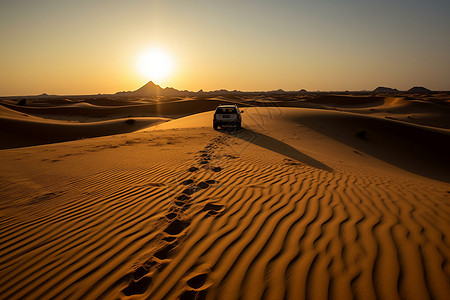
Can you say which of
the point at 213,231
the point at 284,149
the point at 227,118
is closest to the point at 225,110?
the point at 227,118

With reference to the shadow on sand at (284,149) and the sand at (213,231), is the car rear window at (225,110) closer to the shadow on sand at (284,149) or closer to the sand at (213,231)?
the shadow on sand at (284,149)

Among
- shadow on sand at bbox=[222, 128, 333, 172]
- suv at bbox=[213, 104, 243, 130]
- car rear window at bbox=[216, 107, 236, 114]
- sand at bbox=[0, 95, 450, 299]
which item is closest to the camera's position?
sand at bbox=[0, 95, 450, 299]

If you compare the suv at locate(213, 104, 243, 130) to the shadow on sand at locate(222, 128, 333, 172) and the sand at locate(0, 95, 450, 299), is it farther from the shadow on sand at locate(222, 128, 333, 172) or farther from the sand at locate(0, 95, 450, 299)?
the sand at locate(0, 95, 450, 299)

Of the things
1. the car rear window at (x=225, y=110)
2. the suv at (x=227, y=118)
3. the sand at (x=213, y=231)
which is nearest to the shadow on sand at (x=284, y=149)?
the sand at (x=213, y=231)

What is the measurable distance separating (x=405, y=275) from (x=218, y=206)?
2709 mm

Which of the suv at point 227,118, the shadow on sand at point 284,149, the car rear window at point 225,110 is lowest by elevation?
the shadow on sand at point 284,149

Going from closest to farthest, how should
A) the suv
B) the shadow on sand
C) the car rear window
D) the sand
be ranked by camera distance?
1. the sand
2. the shadow on sand
3. the suv
4. the car rear window

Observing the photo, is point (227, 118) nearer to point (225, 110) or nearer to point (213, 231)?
point (225, 110)

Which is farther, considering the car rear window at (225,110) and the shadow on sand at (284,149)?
the car rear window at (225,110)

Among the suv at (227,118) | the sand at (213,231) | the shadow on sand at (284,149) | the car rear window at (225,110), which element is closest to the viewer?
the sand at (213,231)

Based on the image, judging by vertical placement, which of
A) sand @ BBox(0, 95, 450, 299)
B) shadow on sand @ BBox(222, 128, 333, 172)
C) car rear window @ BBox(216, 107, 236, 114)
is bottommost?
shadow on sand @ BBox(222, 128, 333, 172)

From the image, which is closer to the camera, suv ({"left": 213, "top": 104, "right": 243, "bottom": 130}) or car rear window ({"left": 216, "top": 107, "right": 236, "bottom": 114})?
suv ({"left": 213, "top": 104, "right": 243, "bottom": 130})

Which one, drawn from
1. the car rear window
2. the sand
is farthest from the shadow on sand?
the car rear window

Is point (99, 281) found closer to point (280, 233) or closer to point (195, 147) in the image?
point (280, 233)
